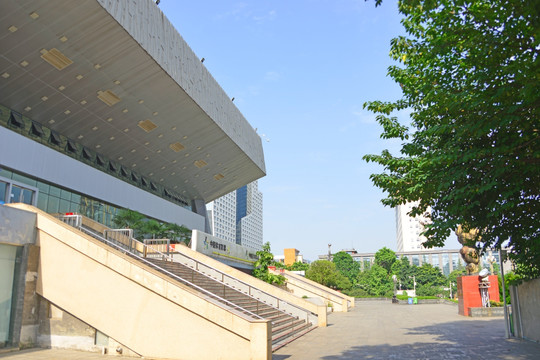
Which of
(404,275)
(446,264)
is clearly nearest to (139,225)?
(404,275)

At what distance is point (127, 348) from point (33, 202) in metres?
16.5

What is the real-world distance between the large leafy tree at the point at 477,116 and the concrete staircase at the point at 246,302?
749 centimetres

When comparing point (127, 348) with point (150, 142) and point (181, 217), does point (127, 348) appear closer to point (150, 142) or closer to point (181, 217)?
point (150, 142)

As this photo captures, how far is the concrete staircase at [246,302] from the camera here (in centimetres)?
1606

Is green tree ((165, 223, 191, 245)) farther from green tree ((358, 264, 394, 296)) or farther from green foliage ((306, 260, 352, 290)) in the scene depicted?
Answer: green tree ((358, 264, 394, 296))

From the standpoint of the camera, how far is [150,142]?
32125 mm

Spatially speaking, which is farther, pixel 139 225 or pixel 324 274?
pixel 324 274

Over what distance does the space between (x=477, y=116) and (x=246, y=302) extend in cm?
1236

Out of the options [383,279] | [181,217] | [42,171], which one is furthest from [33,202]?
[383,279]

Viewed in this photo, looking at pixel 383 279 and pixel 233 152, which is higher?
pixel 233 152

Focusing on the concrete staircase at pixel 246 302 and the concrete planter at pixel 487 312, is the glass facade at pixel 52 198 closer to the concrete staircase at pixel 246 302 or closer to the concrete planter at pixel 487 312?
the concrete staircase at pixel 246 302

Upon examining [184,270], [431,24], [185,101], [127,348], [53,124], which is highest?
[185,101]

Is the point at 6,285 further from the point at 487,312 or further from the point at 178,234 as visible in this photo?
the point at 487,312

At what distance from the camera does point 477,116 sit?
26.7 ft
